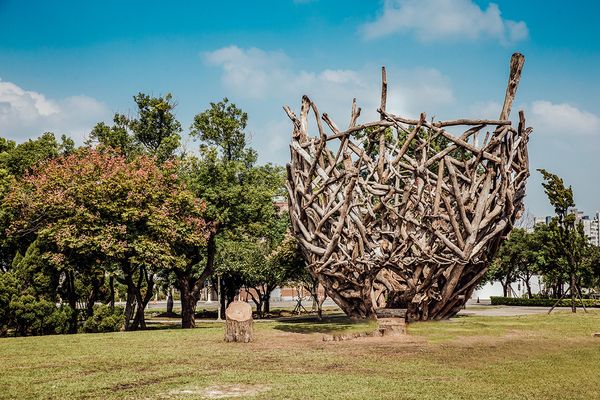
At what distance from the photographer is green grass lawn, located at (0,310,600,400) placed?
40.8ft

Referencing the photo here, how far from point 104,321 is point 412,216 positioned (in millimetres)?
15915

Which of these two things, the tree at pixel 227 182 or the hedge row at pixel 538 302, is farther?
A: the hedge row at pixel 538 302

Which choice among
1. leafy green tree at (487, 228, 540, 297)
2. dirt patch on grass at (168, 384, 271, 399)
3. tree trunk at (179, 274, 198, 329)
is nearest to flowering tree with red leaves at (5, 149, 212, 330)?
tree trunk at (179, 274, 198, 329)

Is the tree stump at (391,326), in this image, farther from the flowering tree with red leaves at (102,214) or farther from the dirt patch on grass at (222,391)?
the dirt patch on grass at (222,391)

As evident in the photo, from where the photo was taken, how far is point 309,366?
52.8ft

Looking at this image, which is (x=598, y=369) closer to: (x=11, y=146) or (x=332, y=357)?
(x=332, y=357)

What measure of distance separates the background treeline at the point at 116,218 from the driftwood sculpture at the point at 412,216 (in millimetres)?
5334

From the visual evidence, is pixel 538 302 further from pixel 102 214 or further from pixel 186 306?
pixel 102 214

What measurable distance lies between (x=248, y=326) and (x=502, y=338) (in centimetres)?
972

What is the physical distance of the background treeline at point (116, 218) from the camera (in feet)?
92.3

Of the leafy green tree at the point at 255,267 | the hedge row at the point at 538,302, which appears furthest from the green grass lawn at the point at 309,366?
the hedge row at the point at 538,302

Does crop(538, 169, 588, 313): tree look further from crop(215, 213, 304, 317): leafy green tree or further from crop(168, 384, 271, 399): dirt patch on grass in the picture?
crop(168, 384, 271, 399): dirt patch on grass

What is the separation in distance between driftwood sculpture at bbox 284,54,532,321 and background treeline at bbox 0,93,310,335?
5334mm

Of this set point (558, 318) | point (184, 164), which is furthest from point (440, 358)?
point (184, 164)
